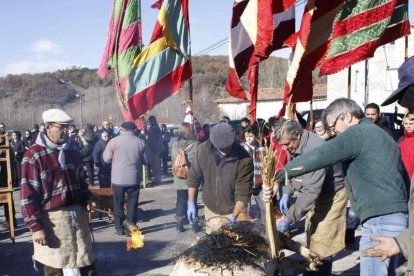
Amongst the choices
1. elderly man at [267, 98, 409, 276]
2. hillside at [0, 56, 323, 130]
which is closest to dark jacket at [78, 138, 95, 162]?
elderly man at [267, 98, 409, 276]

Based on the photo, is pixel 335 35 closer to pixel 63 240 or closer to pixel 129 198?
pixel 129 198

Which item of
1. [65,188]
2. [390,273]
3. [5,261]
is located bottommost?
[5,261]

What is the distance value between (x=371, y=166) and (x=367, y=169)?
39mm

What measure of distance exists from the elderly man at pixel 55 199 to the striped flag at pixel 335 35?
11.1 feet

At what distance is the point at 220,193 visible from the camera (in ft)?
18.0

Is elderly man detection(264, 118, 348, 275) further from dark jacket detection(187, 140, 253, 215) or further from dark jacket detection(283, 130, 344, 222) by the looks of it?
dark jacket detection(187, 140, 253, 215)

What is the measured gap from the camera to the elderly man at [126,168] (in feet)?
28.2

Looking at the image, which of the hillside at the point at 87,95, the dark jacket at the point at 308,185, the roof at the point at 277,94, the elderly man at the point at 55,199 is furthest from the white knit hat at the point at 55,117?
the hillside at the point at 87,95

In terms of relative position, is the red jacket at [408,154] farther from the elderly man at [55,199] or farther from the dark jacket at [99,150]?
the dark jacket at [99,150]

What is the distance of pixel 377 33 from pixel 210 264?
5290 millimetres

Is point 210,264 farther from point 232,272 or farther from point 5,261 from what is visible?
point 5,261

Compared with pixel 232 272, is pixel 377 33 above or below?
above

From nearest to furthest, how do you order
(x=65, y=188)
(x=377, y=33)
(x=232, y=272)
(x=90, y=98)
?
(x=232, y=272), (x=65, y=188), (x=377, y=33), (x=90, y=98)

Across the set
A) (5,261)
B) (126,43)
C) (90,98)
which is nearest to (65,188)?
(5,261)
